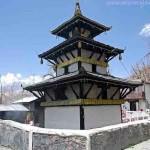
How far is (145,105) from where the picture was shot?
120 feet

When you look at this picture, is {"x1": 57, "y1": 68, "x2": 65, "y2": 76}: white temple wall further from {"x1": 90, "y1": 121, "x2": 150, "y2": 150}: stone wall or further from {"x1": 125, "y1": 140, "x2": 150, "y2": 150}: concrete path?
{"x1": 125, "y1": 140, "x2": 150, "y2": 150}: concrete path

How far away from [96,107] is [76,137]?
279 inches

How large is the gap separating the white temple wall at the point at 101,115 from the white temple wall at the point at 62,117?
67 centimetres

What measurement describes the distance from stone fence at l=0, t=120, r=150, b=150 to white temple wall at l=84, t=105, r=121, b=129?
3364 mm

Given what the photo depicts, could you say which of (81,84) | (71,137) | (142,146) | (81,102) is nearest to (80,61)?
(81,84)

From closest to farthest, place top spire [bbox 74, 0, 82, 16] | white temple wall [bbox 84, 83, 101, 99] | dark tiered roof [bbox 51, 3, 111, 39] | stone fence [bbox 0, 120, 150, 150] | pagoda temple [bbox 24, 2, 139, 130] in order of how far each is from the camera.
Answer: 1. stone fence [bbox 0, 120, 150, 150]
2. pagoda temple [bbox 24, 2, 139, 130]
3. white temple wall [bbox 84, 83, 101, 99]
4. top spire [bbox 74, 0, 82, 16]
5. dark tiered roof [bbox 51, 3, 111, 39]

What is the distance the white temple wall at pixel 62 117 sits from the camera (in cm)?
1390

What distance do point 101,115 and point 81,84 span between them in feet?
9.94

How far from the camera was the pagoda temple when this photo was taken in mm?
13672

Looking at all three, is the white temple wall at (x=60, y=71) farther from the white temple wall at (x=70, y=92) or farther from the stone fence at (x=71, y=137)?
the stone fence at (x=71, y=137)

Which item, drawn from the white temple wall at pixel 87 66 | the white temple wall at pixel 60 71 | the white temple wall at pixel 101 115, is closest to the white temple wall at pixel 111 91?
the white temple wall at pixel 101 115

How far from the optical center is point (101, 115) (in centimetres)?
1479

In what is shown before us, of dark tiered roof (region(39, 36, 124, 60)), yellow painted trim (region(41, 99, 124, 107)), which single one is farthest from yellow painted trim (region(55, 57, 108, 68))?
yellow painted trim (region(41, 99, 124, 107))

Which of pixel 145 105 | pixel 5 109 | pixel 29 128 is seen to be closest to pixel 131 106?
pixel 145 105
